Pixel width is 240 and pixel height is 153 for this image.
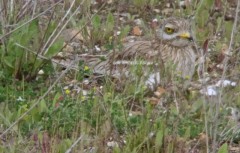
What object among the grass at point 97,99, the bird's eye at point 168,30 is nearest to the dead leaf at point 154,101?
the grass at point 97,99

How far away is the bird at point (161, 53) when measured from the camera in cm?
594

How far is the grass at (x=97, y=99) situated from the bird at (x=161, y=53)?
10 centimetres

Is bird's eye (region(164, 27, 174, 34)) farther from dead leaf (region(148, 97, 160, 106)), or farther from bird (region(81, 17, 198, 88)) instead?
dead leaf (region(148, 97, 160, 106))

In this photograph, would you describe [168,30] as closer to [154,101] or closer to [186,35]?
[186,35]

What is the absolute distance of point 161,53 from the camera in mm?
6340

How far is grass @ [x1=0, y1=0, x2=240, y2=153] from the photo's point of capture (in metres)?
4.52

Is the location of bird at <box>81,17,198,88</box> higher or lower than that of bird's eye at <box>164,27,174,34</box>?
lower

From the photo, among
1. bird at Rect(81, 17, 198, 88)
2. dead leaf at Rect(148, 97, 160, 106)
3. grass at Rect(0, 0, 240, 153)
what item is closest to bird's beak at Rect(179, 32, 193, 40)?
bird at Rect(81, 17, 198, 88)

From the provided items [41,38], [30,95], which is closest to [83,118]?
[30,95]

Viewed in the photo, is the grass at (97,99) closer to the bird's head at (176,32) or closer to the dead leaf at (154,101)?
the dead leaf at (154,101)

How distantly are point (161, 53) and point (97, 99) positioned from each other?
143cm

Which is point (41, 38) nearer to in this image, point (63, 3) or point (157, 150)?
point (63, 3)

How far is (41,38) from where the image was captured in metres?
5.82

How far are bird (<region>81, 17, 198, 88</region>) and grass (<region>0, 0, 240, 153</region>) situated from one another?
4.1 inches
